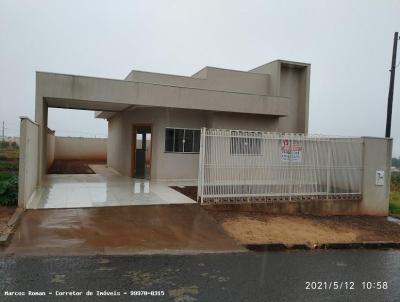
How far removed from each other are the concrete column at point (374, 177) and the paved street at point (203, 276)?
16.4 feet

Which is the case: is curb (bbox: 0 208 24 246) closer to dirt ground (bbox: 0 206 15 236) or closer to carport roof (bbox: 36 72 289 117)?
dirt ground (bbox: 0 206 15 236)

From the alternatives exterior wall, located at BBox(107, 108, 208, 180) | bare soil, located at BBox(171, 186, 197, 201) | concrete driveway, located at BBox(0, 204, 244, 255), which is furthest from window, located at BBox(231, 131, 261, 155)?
exterior wall, located at BBox(107, 108, 208, 180)

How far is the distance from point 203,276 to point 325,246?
3268 mm

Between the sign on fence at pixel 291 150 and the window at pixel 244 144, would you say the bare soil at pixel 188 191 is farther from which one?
the sign on fence at pixel 291 150

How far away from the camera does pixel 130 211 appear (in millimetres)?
8656

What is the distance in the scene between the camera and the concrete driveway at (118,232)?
241 inches

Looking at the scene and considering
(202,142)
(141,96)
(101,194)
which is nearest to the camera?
(202,142)

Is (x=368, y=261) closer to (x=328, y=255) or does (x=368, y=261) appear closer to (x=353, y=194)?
(x=328, y=255)

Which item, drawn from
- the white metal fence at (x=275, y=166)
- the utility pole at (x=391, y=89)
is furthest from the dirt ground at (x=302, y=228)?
the utility pole at (x=391, y=89)

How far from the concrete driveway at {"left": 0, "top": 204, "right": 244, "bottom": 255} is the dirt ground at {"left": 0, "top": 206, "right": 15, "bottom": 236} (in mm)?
233

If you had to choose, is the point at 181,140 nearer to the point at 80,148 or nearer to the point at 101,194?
the point at 101,194

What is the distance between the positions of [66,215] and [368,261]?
21.0 feet

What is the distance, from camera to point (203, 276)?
5078 millimetres
